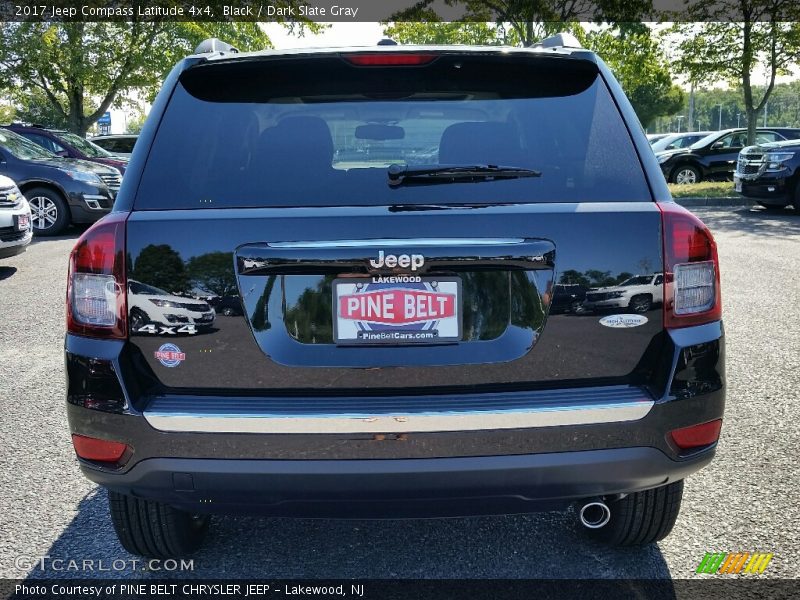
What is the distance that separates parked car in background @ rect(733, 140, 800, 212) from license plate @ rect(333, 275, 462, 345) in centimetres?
1446

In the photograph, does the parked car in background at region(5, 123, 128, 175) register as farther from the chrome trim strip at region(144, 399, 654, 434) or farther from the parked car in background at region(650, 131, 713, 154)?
the parked car in background at region(650, 131, 713, 154)

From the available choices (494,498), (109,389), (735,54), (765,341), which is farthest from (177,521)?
(735,54)

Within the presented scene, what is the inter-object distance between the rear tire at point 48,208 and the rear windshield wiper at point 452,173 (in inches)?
463

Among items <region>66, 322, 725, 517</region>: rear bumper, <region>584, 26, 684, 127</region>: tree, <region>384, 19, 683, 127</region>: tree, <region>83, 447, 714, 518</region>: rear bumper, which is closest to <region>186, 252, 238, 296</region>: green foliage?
<region>66, 322, 725, 517</region>: rear bumper

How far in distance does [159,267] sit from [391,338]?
0.68m

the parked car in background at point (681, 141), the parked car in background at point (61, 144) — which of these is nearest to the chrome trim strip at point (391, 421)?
the parked car in background at point (61, 144)

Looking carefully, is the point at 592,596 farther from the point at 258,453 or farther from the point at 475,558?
the point at 258,453

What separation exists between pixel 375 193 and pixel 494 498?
909 mm

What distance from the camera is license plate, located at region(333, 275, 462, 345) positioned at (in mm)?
2150

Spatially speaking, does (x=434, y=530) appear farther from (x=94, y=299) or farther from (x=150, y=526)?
(x=94, y=299)

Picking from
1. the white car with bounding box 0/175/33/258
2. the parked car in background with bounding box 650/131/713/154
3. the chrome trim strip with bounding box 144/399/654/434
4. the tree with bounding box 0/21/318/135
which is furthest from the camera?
the tree with bounding box 0/21/318/135

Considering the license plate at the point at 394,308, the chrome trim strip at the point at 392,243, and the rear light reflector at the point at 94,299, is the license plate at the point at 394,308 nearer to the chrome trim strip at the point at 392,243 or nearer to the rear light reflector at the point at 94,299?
the chrome trim strip at the point at 392,243

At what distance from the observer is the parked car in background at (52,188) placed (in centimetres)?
1247

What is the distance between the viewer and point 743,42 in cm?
1997
